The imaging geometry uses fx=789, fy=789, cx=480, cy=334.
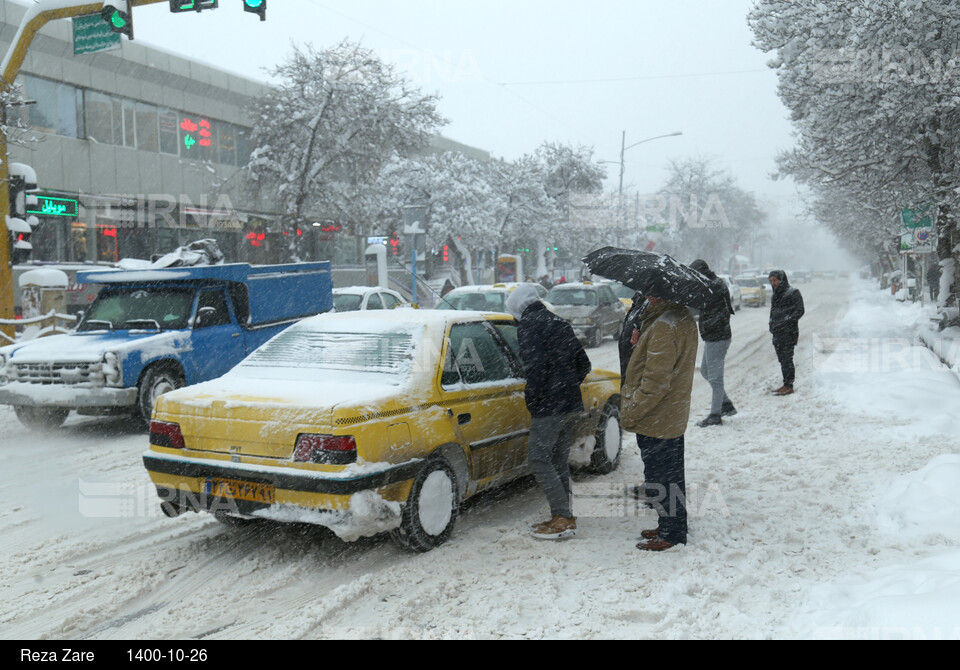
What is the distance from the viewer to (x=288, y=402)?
4.54 m

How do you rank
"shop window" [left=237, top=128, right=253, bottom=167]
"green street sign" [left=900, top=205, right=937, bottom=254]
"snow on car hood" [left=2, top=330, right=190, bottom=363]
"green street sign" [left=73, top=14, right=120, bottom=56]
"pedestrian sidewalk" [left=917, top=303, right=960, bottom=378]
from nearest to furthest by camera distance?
"snow on car hood" [left=2, top=330, right=190, bottom=363] → "pedestrian sidewalk" [left=917, top=303, right=960, bottom=378] → "green street sign" [left=73, top=14, right=120, bottom=56] → "green street sign" [left=900, top=205, right=937, bottom=254] → "shop window" [left=237, top=128, right=253, bottom=167]

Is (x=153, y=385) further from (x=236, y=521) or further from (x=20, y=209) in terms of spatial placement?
(x=20, y=209)

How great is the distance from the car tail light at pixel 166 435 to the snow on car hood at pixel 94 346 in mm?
4427

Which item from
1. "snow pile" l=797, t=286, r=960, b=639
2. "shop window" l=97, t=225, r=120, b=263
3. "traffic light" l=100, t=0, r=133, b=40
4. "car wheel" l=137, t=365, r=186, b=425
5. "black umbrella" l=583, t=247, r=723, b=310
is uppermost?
"traffic light" l=100, t=0, r=133, b=40

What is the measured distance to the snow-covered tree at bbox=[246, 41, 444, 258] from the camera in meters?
27.5

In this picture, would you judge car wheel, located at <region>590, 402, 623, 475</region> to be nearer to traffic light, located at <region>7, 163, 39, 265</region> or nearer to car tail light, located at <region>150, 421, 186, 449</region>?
car tail light, located at <region>150, 421, 186, 449</region>

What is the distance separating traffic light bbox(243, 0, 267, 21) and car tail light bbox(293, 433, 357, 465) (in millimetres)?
8211

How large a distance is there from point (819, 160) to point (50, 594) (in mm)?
15346

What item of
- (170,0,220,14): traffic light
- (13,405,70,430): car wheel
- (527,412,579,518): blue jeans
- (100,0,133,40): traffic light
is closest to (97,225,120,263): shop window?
(100,0,133,40): traffic light

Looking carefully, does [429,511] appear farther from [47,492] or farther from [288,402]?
[47,492]

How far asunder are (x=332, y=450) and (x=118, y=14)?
9031 mm

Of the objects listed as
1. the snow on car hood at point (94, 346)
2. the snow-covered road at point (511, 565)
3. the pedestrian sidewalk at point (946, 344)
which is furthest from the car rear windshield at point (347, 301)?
the pedestrian sidewalk at point (946, 344)

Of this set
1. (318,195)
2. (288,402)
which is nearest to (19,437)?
(288,402)

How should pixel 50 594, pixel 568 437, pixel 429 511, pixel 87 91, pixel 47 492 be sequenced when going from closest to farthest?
pixel 50 594, pixel 429 511, pixel 568 437, pixel 47 492, pixel 87 91
